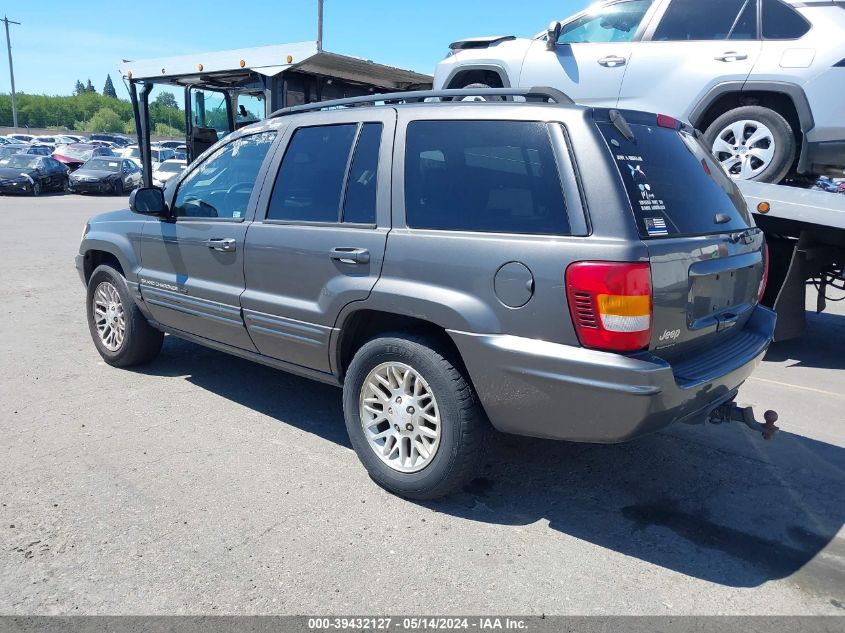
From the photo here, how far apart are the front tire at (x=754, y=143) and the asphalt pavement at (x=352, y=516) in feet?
6.91

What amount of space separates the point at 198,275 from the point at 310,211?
3.52 ft

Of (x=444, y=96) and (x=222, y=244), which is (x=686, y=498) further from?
(x=222, y=244)

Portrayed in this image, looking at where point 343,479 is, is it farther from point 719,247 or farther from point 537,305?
point 719,247

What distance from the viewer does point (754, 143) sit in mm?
6059

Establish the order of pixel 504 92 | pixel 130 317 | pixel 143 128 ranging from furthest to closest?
pixel 143 128 → pixel 130 317 → pixel 504 92

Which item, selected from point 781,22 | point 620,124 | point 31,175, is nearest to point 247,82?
point 781,22

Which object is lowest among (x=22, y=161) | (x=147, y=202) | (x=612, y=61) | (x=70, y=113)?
(x=22, y=161)

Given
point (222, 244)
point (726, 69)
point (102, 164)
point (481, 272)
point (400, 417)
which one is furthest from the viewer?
point (102, 164)

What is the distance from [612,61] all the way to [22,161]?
2397cm

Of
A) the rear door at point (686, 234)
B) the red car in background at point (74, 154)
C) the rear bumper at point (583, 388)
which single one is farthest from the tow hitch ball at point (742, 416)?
the red car in background at point (74, 154)

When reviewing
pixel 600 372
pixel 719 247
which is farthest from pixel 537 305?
pixel 719 247

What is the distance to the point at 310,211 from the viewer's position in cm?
384

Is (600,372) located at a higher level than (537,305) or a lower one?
lower

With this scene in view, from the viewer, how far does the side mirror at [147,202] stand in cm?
454
